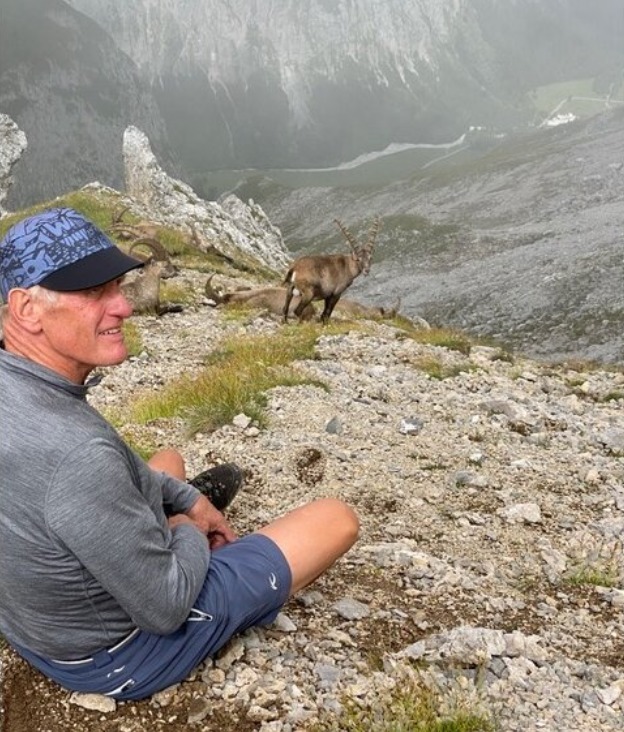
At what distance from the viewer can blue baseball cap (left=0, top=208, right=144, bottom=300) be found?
3.50 meters

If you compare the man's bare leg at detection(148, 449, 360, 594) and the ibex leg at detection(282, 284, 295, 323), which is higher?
the man's bare leg at detection(148, 449, 360, 594)

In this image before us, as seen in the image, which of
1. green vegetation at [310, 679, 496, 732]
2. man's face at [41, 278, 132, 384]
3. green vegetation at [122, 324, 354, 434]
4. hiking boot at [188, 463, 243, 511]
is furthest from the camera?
green vegetation at [122, 324, 354, 434]

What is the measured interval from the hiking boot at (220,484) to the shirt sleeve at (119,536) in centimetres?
256

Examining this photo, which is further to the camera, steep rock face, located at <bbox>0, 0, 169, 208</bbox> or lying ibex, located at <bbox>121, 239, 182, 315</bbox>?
steep rock face, located at <bbox>0, 0, 169, 208</bbox>

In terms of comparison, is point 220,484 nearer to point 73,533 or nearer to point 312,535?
point 312,535

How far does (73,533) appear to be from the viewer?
3480 millimetres

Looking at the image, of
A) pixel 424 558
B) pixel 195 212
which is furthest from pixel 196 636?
pixel 195 212

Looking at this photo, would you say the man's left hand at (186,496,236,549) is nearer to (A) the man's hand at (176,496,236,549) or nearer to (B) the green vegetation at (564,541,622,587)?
(A) the man's hand at (176,496,236,549)

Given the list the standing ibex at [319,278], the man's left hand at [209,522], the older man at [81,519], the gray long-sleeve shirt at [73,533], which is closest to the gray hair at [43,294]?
the older man at [81,519]

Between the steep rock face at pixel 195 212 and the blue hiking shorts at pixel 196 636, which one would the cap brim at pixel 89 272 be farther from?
the steep rock face at pixel 195 212

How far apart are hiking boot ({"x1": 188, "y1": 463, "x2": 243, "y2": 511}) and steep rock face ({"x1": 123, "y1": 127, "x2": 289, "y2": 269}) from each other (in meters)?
33.3

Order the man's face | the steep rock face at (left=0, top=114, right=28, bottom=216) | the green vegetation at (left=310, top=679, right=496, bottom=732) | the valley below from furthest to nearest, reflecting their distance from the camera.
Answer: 1. the steep rock face at (left=0, top=114, right=28, bottom=216)
2. the valley below
3. the green vegetation at (left=310, top=679, right=496, bottom=732)
4. the man's face

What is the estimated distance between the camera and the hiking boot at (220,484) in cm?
664

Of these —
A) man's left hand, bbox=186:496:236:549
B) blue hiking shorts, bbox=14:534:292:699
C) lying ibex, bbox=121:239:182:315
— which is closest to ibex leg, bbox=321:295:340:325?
lying ibex, bbox=121:239:182:315
